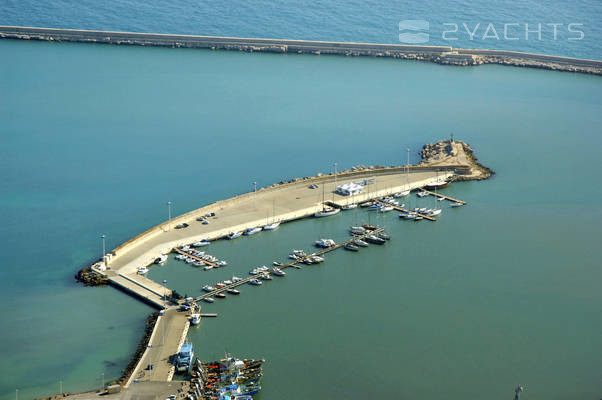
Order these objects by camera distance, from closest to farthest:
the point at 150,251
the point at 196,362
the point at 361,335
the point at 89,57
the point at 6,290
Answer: the point at 196,362
the point at 361,335
the point at 6,290
the point at 150,251
the point at 89,57

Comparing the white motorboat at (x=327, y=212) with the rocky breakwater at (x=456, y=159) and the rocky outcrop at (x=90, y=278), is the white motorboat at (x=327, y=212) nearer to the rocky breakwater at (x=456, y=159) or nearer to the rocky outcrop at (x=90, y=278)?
the rocky breakwater at (x=456, y=159)

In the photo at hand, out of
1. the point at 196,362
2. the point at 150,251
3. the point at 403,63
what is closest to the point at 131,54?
the point at 403,63

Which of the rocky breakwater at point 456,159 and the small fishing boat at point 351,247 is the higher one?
the rocky breakwater at point 456,159

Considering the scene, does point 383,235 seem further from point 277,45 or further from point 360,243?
point 277,45

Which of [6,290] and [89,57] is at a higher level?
[89,57]

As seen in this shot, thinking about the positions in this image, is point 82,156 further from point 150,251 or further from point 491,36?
point 491,36

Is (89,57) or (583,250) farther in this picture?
(89,57)

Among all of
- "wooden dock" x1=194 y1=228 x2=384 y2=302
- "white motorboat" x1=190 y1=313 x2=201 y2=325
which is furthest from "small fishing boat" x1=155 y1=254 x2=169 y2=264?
"white motorboat" x1=190 y1=313 x2=201 y2=325

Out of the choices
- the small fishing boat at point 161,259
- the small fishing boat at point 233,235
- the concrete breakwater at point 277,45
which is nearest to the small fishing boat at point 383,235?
the small fishing boat at point 233,235

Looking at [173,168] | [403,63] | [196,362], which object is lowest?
[196,362]
